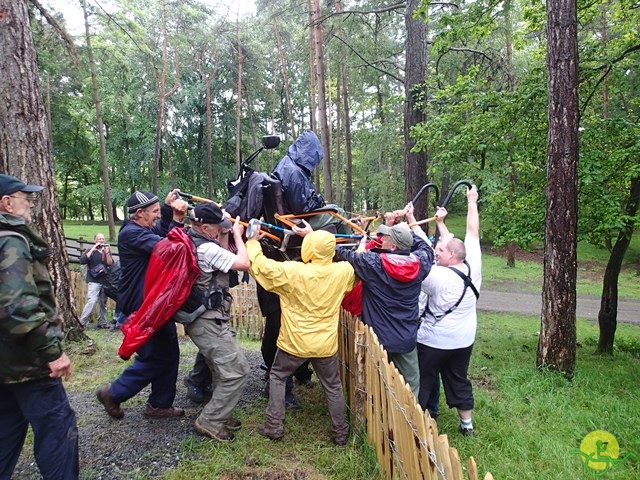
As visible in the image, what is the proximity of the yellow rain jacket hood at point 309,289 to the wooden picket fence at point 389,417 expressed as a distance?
1.06 ft

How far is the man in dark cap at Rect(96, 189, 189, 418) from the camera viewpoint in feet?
12.2

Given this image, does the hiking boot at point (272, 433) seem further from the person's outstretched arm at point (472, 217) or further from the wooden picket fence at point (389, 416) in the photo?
the person's outstretched arm at point (472, 217)

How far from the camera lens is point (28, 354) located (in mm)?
2404

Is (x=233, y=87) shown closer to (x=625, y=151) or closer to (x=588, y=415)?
(x=625, y=151)

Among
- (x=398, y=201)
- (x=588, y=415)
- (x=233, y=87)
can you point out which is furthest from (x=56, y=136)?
(x=588, y=415)

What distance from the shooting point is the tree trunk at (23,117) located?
5387 mm

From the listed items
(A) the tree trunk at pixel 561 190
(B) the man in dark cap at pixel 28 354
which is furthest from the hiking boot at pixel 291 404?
(A) the tree trunk at pixel 561 190

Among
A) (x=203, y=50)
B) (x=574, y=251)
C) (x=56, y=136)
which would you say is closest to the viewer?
(x=574, y=251)

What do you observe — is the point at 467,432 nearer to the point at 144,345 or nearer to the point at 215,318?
the point at 215,318

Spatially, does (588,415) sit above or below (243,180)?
below

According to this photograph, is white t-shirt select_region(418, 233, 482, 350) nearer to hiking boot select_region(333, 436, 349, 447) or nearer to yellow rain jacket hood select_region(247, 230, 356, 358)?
yellow rain jacket hood select_region(247, 230, 356, 358)

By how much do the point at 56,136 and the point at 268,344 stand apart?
108 feet

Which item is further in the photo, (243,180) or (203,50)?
(203,50)

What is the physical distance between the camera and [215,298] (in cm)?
350
